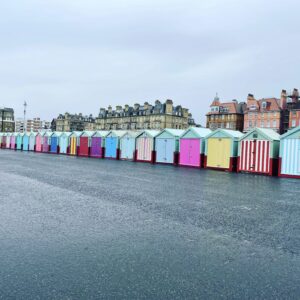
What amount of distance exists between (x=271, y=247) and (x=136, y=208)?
3606 millimetres

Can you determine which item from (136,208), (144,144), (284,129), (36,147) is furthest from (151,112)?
(136,208)

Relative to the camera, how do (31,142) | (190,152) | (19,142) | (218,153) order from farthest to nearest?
(19,142)
(31,142)
(190,152)
(218,153)

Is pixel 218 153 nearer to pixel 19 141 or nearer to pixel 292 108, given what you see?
pixel 19 141

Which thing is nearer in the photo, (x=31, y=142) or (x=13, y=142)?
(x=31, y=142)

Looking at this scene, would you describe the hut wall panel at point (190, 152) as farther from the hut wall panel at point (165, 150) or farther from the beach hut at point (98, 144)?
the beach hut at point (98, 144)

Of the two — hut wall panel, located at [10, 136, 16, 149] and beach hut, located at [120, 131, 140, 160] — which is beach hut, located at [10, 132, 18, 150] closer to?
hut wall panel, located at [10, 136, 16, 149]

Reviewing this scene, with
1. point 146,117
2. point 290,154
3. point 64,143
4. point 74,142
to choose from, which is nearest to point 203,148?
point 290,154

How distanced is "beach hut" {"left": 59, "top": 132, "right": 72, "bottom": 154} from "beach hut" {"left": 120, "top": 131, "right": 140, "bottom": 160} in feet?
35.0

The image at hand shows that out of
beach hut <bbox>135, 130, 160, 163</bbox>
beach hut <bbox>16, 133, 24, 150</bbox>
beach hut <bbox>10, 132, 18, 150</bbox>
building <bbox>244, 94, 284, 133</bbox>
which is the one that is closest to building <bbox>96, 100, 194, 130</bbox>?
building <bbox>244, 94, 284, 133</bbox>

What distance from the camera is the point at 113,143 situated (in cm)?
3384

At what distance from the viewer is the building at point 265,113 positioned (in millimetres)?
80875

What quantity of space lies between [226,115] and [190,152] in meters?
68.5

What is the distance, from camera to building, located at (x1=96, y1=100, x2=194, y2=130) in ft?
348

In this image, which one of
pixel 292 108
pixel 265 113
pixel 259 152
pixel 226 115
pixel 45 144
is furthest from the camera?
pixel 226 115
